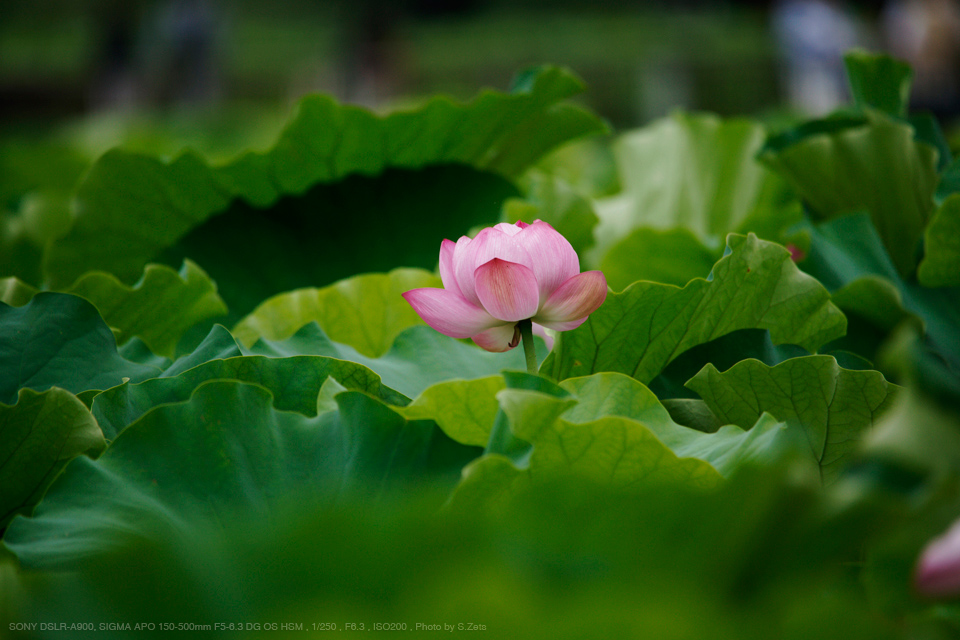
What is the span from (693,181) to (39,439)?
836 millimetres

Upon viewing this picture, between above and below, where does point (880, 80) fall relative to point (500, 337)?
above

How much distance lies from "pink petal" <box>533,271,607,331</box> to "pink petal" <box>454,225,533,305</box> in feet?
Result: 0.08

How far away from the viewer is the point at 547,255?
1.48 feet

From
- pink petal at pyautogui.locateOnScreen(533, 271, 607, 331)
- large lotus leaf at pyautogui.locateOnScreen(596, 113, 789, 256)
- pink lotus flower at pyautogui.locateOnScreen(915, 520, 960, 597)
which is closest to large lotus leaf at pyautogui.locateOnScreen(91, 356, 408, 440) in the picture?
pink petal at pyautogui.locateOnScreen(533, 271, 607, 331)

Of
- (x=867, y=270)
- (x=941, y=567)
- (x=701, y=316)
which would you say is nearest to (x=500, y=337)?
(x=701, y=316)

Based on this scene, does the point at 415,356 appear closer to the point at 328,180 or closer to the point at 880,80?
the point at 328,180

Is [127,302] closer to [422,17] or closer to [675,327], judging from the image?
[675,327]

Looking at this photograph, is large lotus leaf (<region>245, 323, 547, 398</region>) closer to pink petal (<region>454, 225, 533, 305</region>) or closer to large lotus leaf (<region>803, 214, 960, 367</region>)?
pink petal (<region>454, 225, 533, 305</region>)

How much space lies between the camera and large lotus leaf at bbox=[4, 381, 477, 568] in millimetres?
382

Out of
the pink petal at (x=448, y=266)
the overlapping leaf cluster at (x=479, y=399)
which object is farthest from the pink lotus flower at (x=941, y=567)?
the pink petal at (x=448, y=266)

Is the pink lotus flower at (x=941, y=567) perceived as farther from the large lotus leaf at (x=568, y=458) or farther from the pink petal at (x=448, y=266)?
the pink petal at (x=448, y=266)

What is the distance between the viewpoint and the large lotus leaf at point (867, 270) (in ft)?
2.06

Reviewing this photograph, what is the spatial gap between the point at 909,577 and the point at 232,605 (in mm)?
262

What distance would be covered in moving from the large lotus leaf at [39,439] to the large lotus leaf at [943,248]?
0.58 m
